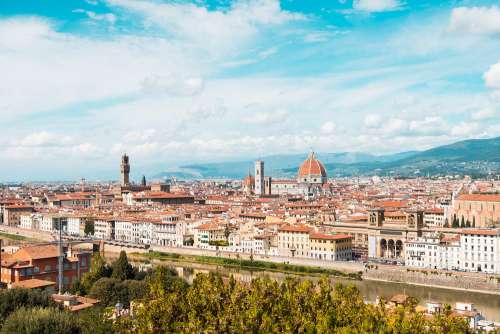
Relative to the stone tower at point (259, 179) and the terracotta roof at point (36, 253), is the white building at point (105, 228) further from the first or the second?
the stone tower at point (259, 179)

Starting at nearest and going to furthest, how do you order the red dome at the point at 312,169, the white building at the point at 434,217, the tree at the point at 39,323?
the tree at the point at 39,323
the white building at the point at 434,217
the red dome at the point at 312,169

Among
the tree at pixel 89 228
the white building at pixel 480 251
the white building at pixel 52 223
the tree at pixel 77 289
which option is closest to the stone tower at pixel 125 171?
the white building at pixel 52 223

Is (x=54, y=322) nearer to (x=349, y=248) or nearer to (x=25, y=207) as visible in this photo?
(x=349, y=248)

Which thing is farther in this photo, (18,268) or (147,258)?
(147,258)

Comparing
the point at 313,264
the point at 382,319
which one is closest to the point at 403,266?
the point at 313,264

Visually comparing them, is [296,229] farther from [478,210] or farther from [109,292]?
[109,292]

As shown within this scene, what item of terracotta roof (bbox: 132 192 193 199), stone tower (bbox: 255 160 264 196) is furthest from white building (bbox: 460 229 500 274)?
stone tower (bbox: 255 160 264 196)
